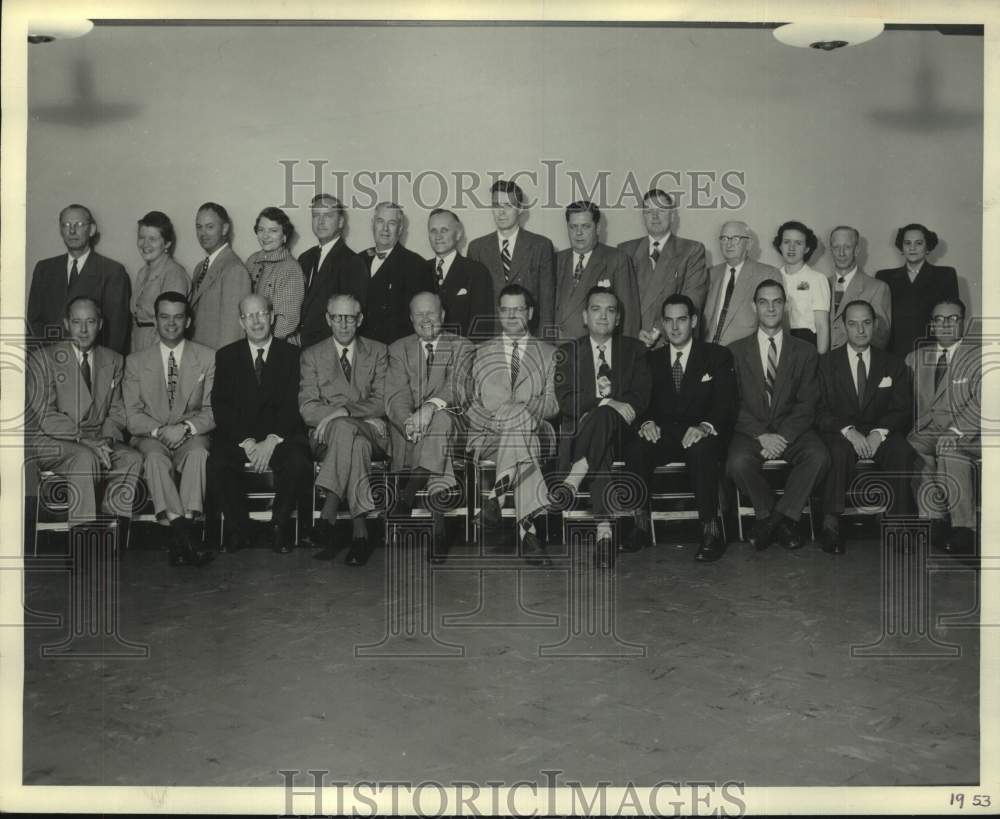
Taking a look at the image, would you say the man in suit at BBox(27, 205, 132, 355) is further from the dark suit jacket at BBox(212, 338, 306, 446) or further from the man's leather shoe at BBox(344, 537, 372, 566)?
the man's leather shoe at BBox(344, 537, 372, 566)

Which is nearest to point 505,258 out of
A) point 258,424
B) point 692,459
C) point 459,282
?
point 459,282

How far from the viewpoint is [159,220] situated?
433 centimetres

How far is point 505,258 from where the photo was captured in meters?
4.43

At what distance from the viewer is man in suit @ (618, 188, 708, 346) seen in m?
4.41

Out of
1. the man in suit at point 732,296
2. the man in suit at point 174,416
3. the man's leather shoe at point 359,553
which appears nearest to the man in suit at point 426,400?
the man's leather shoe at point 359,553

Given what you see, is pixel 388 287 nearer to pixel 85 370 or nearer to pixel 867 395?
pixel 85 370

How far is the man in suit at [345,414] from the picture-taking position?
440cm

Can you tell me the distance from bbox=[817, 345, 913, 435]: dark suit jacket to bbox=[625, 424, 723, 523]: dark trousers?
0.46m

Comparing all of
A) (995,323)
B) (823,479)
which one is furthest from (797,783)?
(995,323)

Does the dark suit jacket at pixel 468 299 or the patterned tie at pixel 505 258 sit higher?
the patterned tie at pixel 505 258

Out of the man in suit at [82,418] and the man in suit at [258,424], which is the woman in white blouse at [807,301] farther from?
the man in suit at [82,418]

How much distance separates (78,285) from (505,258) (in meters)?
1.71

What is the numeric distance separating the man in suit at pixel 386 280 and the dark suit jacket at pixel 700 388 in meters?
1.03

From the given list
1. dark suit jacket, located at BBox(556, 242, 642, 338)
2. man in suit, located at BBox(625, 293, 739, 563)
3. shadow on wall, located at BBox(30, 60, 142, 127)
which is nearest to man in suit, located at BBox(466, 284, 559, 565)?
dark suit jacket, located at BBox(556, 242, 642, 338)
